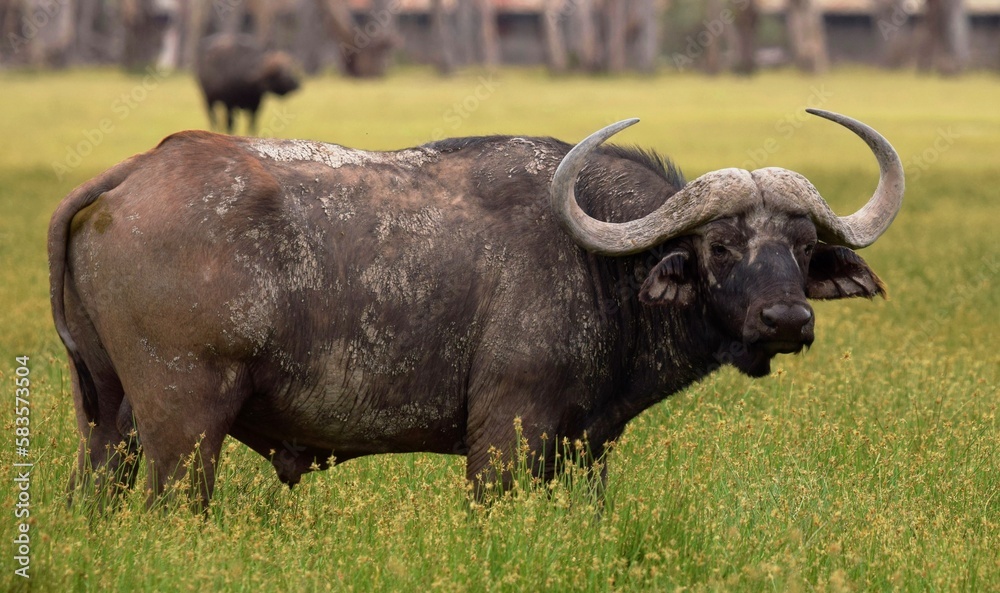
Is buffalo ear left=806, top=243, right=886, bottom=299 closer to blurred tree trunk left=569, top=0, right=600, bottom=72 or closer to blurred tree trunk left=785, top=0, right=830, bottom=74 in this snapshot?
blurred tree trunk left=785, top=0, right=830, bottom=74


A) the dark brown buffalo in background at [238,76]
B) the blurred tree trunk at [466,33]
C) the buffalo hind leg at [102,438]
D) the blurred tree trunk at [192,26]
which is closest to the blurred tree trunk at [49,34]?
the blurred tree trunk at [192,26]

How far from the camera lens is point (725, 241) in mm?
5488

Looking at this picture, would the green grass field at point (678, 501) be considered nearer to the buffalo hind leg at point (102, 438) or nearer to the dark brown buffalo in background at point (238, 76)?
the buffalo hind leg at point (102, 438)

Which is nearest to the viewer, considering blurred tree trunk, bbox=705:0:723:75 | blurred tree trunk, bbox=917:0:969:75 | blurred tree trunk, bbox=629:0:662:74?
blurred tree trunk, bbox=917:0:969:75

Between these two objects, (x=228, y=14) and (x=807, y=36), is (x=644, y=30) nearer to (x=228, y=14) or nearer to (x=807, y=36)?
(x=807, y=36)

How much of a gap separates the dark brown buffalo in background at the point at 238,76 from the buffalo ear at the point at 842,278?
2397 centimetres

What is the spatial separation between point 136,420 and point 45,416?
1.22 meters

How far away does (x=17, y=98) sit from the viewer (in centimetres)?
3744

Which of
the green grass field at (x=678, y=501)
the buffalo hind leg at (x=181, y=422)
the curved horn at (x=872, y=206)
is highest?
the curved horn at (x=872, y=206)

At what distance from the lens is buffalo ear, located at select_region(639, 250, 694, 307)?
545 cm

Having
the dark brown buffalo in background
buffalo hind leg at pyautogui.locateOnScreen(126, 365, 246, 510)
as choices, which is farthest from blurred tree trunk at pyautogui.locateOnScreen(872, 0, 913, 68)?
buffalo hind leg at pyautogui.locateOnScreen(126, 365, 246, 510)

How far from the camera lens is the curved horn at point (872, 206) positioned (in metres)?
5.80

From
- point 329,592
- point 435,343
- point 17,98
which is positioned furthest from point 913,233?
point 17,98

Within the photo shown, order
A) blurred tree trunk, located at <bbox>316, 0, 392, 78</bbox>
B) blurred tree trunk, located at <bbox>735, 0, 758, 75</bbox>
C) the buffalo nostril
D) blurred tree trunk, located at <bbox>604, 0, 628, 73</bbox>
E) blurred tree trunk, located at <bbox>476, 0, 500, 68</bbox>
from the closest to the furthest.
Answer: the buffalo nostril, blurred tree trunk, located at <bbox>316, 0, 392, 78</bbox>, blurred tree trunk, located at <bbox>735, 0, 758, 75</bbox>, blurred tree trunk, located at <bbox>604, 0, 628, 73</bbox>, blurred tree trunk, located at <bbox>476, 0, 500, 68</bbox>
